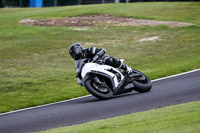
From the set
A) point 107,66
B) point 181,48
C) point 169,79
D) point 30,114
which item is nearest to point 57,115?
point 30,114

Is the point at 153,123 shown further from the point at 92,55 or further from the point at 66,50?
the point at 66,50

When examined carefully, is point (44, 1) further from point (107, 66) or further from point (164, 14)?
point (107, 66)

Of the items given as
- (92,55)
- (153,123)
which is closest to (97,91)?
(92,55)

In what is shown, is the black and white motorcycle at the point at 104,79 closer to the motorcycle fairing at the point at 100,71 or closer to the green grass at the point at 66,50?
the motorcycle fairing at the point at 100,71

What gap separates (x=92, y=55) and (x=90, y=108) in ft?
5.54

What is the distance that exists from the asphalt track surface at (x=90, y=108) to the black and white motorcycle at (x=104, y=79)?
0.78ft

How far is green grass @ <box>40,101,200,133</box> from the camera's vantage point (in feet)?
23.6

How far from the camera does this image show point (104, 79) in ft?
38.8

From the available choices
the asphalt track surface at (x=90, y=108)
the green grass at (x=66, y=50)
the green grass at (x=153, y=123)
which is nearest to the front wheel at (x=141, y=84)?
the asphalt track surface at (x=90, y=108)

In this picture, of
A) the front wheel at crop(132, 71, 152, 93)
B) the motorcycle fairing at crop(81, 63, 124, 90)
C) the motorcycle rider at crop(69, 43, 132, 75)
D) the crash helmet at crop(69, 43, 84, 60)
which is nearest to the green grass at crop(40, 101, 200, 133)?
the motorcycle fairing at crop(81, 63, 124, 90)

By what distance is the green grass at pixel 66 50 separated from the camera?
15.2 m

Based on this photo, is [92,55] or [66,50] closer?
[92,55]

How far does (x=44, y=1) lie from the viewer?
2267 inches

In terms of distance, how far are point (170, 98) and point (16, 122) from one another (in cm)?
377
